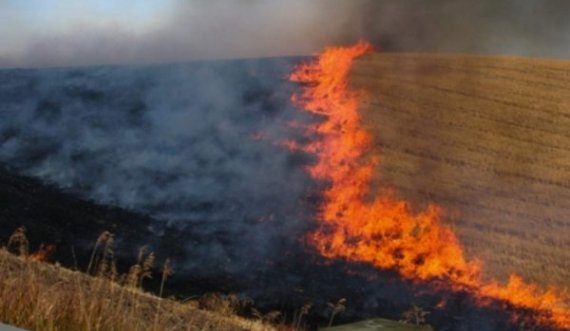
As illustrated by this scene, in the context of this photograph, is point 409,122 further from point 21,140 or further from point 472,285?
point 21,140

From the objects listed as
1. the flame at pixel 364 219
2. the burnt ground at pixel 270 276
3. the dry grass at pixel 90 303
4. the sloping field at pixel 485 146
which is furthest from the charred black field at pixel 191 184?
the sloping field at pixel 485 146

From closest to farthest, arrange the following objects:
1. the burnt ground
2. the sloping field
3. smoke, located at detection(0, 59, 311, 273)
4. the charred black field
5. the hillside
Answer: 1. the hillside
2. the burnt ground
3. the charred black field
4. the sloping field
5. smoke, located at detection(0, 59, 311, 273)

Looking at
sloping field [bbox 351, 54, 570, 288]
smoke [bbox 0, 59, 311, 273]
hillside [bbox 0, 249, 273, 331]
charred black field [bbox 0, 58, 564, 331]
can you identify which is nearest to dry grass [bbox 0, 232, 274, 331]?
hillside [bbox 0, 249, 273, 331]

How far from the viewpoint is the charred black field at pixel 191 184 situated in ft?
17.4

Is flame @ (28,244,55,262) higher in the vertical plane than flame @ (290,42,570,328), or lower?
lower

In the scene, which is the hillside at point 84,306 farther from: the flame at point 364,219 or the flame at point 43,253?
the flame at point 364,219

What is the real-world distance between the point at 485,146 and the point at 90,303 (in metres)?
3.55

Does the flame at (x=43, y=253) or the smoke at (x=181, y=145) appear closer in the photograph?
the flame at (x=43, y=253)

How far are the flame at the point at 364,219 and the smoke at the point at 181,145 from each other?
221mm

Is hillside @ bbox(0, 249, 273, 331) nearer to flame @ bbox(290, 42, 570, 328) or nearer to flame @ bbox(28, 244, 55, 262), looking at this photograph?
flame @ bbox(28, 244, 55, 262)

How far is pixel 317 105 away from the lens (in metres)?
6.90

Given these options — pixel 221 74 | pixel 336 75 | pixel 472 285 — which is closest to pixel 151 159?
pixel 221 74

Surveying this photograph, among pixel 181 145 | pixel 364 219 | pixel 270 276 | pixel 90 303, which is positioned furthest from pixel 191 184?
pixel 90 303

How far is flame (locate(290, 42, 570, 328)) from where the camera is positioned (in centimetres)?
532
